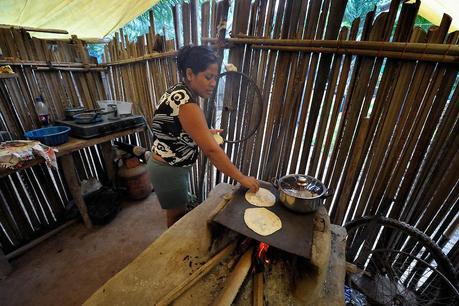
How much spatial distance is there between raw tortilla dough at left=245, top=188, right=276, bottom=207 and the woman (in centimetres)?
5

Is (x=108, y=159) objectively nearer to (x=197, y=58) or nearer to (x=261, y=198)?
(x=197, y=58)

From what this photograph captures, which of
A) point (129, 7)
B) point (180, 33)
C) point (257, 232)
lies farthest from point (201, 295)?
point (129, 7)

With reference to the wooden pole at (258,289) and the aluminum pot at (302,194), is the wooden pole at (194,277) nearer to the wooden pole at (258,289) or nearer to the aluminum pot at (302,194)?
the wooden pole at (258,289)

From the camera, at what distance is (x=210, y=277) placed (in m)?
1.28

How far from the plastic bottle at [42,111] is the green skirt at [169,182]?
225 cm

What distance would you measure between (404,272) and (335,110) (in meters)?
1.79

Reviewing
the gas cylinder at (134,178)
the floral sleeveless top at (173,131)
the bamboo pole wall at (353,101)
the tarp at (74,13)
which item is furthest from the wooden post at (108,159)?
the bamboo pole wall at (353,101)

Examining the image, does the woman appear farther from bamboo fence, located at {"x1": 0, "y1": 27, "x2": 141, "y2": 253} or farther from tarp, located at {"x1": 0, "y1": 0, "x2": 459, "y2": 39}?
tarp, located at {"x1": 0, "y1": 0, "x2": 459, "y2": 39}

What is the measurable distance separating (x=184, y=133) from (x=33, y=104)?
9.17 ft

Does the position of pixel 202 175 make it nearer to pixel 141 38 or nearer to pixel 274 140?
pixel 274 140

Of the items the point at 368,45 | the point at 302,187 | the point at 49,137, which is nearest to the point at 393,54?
the point at 368,45

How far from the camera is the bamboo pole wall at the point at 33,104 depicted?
2.65 m

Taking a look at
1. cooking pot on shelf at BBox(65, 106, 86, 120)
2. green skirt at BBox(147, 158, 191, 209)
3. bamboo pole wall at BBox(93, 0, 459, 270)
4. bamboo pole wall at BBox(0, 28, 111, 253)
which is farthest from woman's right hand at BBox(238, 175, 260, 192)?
cooking pot on shelf at BBox(65, 106, 86, 120)

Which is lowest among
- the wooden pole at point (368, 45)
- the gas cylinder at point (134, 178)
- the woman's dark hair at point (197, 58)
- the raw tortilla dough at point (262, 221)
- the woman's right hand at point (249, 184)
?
the gas cylinder at point (134, 178)
